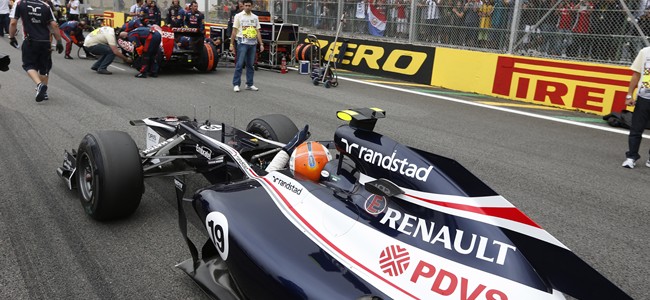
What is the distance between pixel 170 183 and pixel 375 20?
1004cm

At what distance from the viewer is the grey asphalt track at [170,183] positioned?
124 inches

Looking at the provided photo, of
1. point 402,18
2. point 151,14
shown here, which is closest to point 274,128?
point 402,18

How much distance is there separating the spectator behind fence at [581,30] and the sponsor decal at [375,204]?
341 inches

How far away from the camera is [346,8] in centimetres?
1434

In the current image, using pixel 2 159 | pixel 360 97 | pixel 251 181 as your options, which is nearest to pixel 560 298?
pixel 251 181

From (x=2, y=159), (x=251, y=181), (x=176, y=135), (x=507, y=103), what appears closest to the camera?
(x=251, y=181)

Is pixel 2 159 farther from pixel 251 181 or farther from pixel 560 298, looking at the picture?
pixel 560 298

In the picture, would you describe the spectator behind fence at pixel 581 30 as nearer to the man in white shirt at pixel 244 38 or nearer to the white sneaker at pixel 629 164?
the white sneaker at pixel 629 164

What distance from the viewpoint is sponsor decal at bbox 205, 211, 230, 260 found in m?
2.52

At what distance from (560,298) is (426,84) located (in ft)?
35.2

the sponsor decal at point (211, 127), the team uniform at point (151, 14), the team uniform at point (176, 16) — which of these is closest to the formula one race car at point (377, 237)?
the sponsor decal at point (211, 127)

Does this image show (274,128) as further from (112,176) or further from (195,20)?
(195,20)

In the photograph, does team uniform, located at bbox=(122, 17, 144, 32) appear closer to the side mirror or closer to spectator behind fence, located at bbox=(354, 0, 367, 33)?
spectator behind fence, located at bbox=(354, 0, 367, 33)

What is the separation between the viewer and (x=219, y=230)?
257 cm
